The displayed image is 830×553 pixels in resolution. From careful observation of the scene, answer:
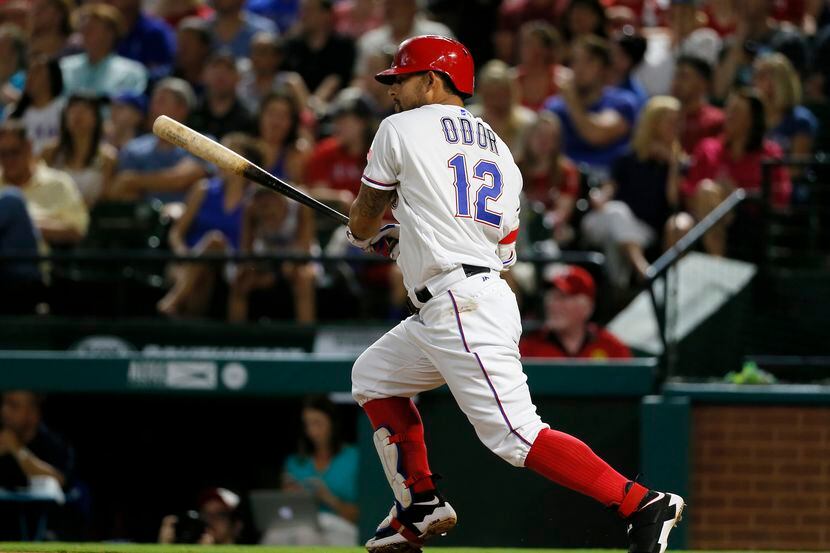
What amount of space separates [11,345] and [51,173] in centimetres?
124

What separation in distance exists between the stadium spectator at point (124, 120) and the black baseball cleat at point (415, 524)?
18.5ft

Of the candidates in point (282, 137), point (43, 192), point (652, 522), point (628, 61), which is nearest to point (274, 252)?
point (282, 137)

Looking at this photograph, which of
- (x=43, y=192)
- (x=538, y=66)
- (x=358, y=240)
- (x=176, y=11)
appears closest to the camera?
(x=358, y=240)

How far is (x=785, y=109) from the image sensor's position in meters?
9.35

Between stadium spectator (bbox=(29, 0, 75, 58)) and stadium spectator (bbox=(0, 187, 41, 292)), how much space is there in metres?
2.98

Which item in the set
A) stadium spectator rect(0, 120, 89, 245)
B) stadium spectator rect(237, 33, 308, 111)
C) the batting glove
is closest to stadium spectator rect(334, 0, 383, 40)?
stadium spectator rect(237, 33, 308, 111)

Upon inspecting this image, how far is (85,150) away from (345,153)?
174 cm

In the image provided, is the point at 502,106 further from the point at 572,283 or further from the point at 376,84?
the point at 572,283

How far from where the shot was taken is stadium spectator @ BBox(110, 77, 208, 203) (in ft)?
31.4

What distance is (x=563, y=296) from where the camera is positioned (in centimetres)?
793

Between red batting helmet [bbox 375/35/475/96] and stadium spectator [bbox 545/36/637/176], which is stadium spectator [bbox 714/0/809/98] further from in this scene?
red batting helmet [bbox 375/35/475/96]

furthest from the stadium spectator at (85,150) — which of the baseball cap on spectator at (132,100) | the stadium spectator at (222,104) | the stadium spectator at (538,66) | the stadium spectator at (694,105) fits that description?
the stadium spectator at (694,105)

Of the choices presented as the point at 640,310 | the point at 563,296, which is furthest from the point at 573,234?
the point at 563,296

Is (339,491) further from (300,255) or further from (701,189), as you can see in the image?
(701,189)
